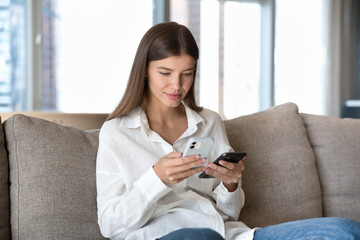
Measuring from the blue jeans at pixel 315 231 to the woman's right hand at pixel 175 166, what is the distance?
297 mm

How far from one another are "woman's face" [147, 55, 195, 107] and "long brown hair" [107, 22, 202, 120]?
19 mm

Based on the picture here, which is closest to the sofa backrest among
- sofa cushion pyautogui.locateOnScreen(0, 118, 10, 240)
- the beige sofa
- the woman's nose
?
the beige sofa

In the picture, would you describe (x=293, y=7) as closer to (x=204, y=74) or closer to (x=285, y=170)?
(x=204, y=74)

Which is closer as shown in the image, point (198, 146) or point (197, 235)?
point (197, 235)

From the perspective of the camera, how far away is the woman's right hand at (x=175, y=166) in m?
1.32

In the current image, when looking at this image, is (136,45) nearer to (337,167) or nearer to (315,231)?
(337,167)

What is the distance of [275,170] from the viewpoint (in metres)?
1.95

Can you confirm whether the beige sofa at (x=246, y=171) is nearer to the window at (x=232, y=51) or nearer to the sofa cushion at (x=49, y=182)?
the sofa cushion at (x=49, y=182)

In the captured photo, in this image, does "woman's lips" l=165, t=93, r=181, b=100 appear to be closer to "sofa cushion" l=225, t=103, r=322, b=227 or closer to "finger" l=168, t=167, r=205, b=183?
"finger" l=168, t=167, r=205, b=183

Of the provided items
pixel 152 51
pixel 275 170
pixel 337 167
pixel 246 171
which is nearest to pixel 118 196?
pixel 152 51

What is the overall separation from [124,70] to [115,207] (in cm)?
372

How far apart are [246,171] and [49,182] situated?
75cm

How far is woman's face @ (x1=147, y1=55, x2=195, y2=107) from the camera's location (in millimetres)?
1571

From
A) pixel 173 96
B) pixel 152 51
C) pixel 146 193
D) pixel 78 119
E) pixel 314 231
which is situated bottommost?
pixel 314 231
